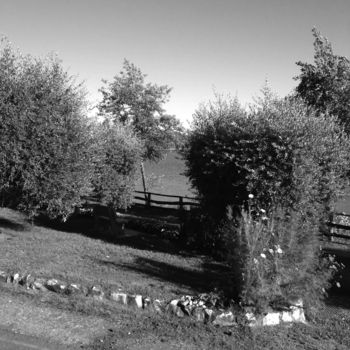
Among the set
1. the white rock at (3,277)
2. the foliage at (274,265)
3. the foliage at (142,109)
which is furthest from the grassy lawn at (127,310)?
the foliage at (142,109)

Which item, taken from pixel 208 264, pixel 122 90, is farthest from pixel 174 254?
pixel 122 90

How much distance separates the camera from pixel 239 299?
880 centimetres

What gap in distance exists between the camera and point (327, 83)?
20516mm

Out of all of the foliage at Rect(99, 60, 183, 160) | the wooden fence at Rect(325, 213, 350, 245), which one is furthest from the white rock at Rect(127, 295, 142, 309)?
the foliage at Rect(99, 60, 183, 160)

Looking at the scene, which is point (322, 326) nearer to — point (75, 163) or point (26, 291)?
point (26, 291)

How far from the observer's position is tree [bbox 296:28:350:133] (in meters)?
19.9

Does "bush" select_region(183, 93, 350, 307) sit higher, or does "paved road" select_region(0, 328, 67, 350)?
"bush" select_region(183, 93, 350, 307)

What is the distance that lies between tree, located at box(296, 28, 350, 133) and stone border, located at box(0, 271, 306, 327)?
12832 mm

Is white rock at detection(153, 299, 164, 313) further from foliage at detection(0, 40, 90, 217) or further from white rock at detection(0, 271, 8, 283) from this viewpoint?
foliage at detection(0, 40, 90, 217)

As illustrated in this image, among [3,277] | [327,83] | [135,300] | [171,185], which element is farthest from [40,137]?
[171,185]

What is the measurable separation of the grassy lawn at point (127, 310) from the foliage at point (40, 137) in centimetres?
171

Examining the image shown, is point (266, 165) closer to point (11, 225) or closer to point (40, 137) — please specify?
point (40, 137)

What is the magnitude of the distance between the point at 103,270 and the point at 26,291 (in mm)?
2373

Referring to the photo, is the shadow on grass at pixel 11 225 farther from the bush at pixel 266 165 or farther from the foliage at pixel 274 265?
the foliage at pixel 274 265
